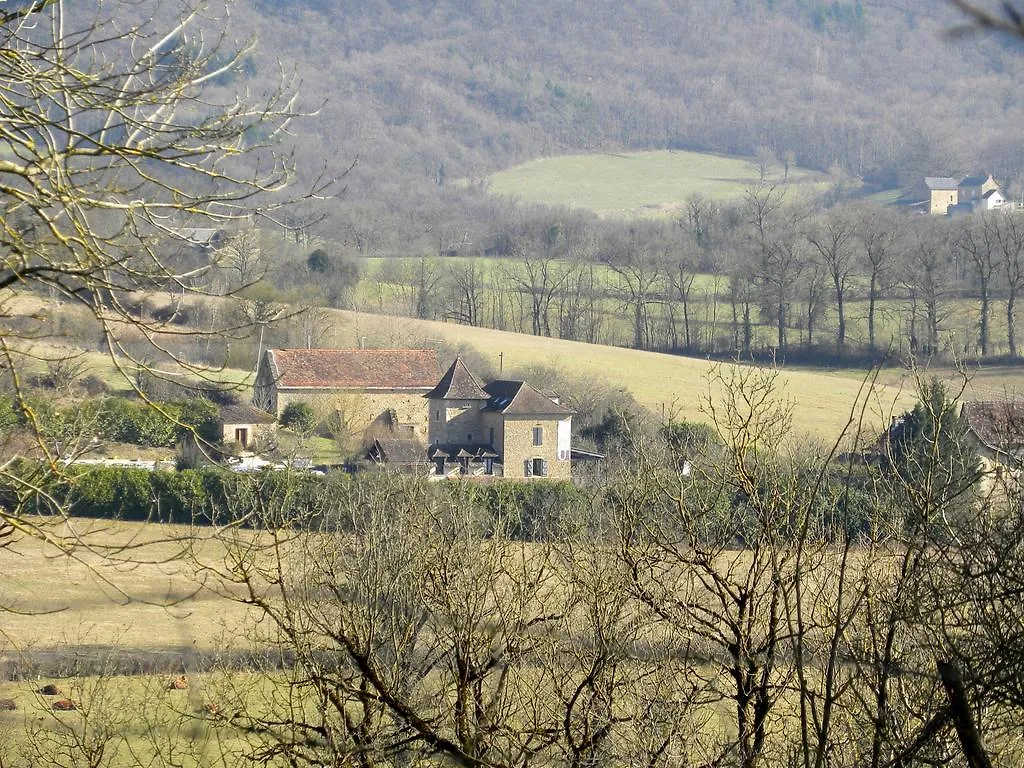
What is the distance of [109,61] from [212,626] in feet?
58.9

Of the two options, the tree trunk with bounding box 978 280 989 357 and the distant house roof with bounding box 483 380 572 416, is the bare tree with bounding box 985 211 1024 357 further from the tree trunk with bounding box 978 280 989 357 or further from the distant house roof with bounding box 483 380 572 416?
the distant house roof with bounding box 483 380 572 416

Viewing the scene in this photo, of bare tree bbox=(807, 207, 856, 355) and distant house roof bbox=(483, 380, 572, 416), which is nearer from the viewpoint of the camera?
distant house roof bbox=(483, 380, 572, 416)

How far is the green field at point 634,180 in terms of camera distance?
119875 millimetres

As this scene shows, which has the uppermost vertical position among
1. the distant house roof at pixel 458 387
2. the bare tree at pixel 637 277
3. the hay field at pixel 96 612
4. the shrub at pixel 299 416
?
the bare tree at pixel 637 277

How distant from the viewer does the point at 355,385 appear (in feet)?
145

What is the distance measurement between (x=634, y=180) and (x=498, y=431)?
9643 centimetres

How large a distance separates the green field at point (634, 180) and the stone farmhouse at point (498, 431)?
2770 inches

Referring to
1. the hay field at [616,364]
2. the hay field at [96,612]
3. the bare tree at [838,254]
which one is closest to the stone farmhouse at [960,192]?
the bare tree at [838,254]

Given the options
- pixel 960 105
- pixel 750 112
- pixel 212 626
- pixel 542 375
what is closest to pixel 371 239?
pixel 542 375

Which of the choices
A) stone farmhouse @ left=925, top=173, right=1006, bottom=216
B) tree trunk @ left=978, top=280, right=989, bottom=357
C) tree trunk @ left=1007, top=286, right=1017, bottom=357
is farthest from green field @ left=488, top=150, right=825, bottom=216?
tree trunk @ left=1007, top=286, right=1017, bottom=357

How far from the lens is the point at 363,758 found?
6.12 m

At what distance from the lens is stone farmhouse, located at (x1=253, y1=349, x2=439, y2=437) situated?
4275cm

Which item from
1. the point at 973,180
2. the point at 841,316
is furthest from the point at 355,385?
the point at 973,180

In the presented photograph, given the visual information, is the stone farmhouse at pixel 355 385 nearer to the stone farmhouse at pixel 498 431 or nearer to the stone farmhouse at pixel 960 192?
the stone farmhouse at pixel 498 431
